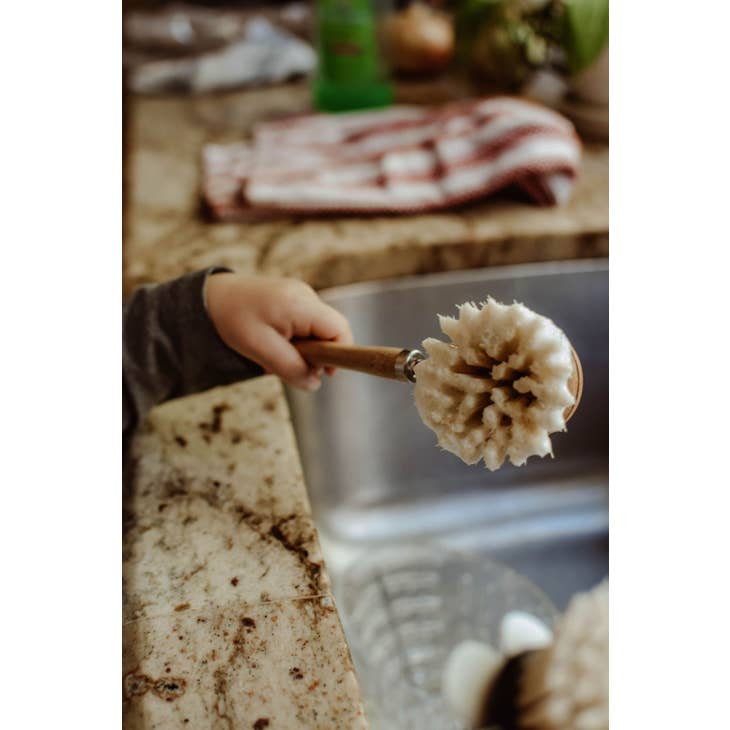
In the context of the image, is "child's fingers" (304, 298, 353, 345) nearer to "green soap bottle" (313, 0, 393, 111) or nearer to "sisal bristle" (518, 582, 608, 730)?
"sisal bristle" (518, 582, 608, 730)

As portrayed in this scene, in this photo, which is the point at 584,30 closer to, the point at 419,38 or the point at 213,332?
the point at 419,38

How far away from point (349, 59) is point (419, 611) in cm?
67

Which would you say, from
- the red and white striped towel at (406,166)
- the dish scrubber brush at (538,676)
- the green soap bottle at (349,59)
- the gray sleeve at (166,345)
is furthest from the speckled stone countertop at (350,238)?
the dish scrubber brush at (538,676)

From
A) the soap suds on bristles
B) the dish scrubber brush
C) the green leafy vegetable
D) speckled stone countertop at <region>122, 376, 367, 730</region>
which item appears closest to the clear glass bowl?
the dish scrubber brush

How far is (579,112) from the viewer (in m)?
0.94

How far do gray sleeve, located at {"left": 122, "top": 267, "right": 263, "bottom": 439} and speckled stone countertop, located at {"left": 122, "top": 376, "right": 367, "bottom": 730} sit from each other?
0.09 feet

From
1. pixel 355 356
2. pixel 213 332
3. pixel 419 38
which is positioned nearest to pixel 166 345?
pixel 213 332

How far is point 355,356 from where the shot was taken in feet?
1.52

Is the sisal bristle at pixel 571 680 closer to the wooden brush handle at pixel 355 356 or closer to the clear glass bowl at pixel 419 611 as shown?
the clear glass bowl at pixel 419 611

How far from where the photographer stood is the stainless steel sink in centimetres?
74
